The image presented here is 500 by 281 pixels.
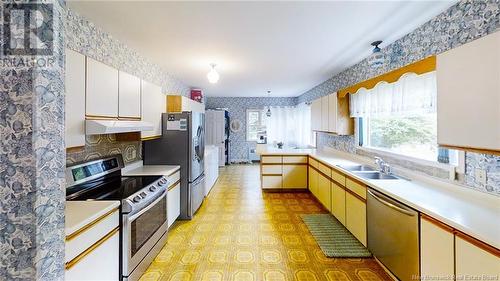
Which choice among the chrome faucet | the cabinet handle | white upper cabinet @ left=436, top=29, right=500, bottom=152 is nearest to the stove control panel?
the cabinet handle

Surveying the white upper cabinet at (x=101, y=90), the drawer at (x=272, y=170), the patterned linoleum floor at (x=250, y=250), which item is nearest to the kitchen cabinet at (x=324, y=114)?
the drawer at (x=272, y=170)

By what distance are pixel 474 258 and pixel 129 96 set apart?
2929mm

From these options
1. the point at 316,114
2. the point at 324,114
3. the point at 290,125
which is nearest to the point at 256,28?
the point at 324,114

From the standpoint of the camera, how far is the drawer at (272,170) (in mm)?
4973

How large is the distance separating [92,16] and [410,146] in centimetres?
353

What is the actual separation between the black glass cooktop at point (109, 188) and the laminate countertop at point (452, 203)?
89.0 inches

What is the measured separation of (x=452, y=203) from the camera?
1.76 m

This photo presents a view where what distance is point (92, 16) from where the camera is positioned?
2316 mm

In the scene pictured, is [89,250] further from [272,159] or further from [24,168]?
[272,159]

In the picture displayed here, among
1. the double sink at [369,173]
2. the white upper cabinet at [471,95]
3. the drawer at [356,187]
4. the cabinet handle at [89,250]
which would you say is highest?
the white upper cabinet at [471,95]

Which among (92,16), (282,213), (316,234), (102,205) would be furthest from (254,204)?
(92,16)

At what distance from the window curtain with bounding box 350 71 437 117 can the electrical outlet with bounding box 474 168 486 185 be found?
63 centimetres

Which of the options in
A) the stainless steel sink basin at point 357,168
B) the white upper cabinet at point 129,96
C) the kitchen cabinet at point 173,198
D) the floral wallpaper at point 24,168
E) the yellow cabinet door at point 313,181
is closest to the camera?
the floral wallpaper at point 24,168

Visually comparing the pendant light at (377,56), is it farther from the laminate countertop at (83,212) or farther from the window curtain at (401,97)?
the laminate countertop at (83,212)
